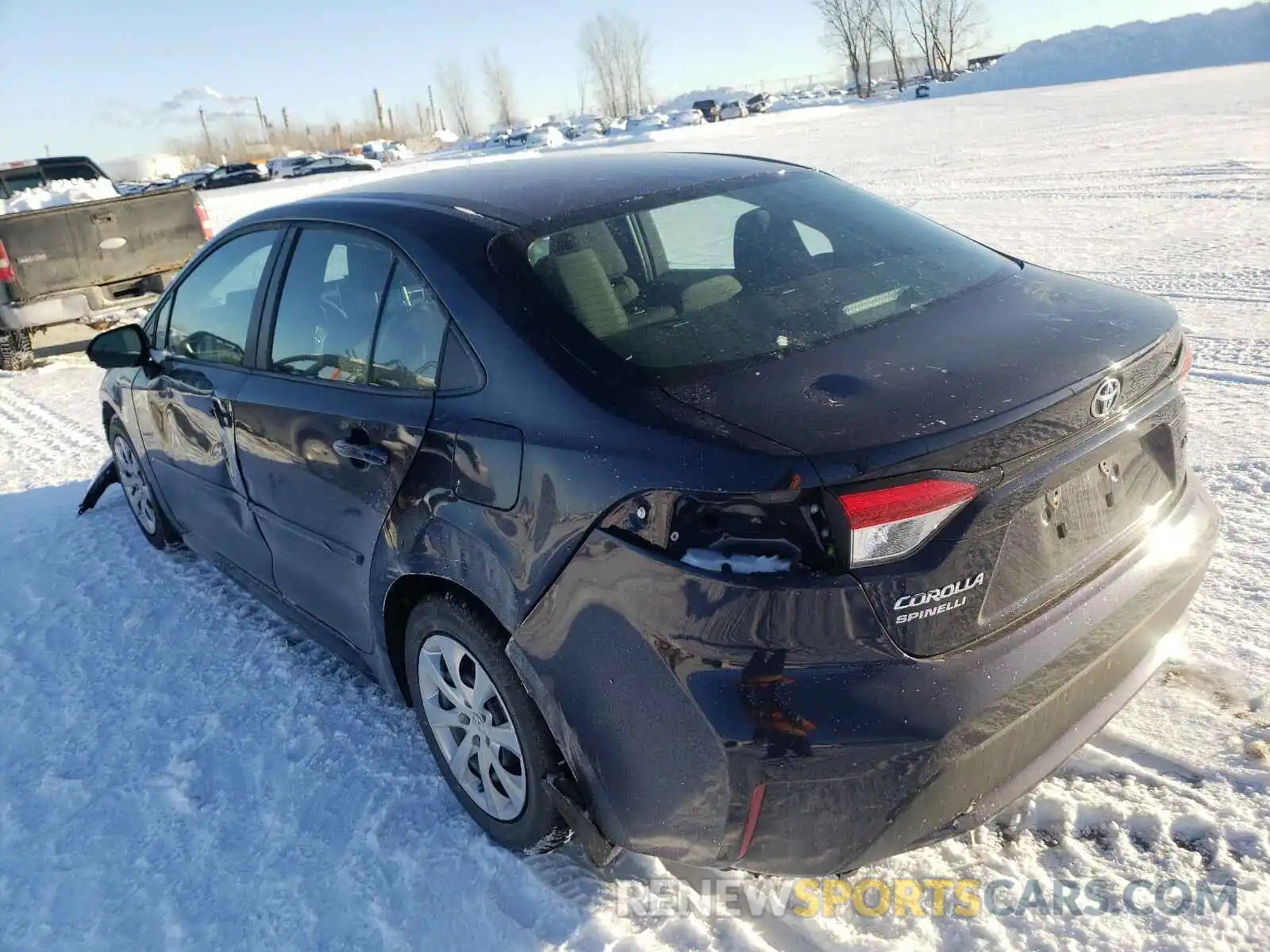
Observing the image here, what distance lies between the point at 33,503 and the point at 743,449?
17.3ft

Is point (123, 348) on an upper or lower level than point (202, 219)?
lower

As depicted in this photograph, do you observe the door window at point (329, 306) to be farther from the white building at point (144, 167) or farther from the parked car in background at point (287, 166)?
the white building at point (144, 167)

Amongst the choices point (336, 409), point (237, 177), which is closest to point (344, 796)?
point (336, 409)

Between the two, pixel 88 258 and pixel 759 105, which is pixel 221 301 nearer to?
pixel 88 258

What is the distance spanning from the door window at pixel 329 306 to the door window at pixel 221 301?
27 centimetres

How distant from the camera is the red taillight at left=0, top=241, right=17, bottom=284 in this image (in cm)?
902

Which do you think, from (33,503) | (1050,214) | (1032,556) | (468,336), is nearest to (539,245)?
(468,336)

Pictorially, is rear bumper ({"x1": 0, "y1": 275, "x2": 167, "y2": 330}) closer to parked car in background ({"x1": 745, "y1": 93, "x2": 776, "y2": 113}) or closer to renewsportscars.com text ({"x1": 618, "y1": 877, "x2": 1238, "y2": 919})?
renewsportscars.com text ({"x1": 618, "y1": 877, "x2": 1238, "y2": 919})

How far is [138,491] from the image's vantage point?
473 centimetres

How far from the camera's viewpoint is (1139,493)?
226cm

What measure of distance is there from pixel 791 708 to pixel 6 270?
9800 mm

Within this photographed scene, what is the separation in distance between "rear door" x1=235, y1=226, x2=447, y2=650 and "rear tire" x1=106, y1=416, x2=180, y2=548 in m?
1.51

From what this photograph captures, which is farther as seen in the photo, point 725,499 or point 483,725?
point 483,725

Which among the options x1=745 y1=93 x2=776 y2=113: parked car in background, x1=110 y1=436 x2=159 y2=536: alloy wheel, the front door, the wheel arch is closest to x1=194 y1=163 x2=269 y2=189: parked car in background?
x1=745 y1=93 x2=776 y2=113: parked car in background
